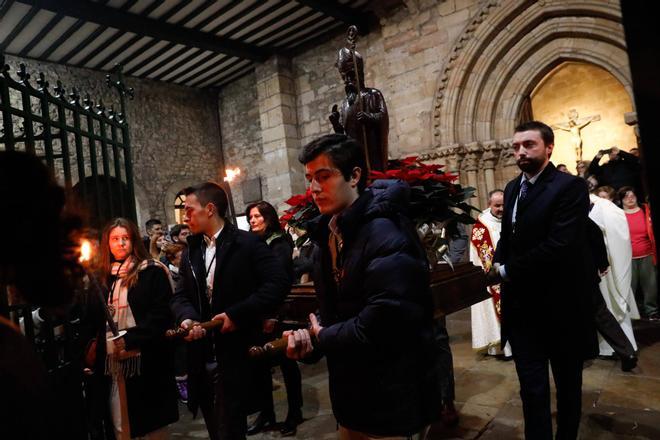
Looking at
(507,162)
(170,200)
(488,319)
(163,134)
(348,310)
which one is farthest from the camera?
(163,134)

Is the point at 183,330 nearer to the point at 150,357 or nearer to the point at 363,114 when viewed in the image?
the point at 150,357

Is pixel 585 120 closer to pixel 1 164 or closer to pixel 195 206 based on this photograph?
pixel 195 206

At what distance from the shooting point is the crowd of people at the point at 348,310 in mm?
1413

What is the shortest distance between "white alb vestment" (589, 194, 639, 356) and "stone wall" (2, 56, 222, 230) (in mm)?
9700

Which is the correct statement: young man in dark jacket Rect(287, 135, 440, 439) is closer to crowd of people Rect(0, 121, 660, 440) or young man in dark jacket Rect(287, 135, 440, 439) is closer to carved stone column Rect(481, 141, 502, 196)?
crowd of people Rect(0, 121, 660, 440)

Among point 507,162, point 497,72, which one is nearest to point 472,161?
point 507,162

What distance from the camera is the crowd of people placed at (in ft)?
4.64

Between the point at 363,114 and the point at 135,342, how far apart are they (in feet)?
6.42

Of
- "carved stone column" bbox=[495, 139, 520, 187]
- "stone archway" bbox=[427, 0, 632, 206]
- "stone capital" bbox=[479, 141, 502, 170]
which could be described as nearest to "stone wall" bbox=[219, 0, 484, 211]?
"stone archway" bbox=[427, 0, 632, 206]

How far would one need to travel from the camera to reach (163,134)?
37.5ft

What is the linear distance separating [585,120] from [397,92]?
4.83 m

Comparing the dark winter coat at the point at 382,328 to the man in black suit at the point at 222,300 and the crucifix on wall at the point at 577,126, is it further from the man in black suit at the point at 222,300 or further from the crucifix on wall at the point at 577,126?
the crucifix on wall at the point at 577,126

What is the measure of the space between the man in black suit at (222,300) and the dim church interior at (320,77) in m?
1.63

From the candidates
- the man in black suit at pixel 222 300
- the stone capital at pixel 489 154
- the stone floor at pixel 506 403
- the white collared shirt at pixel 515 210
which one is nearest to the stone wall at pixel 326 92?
the stone capital at pixel 489 154
